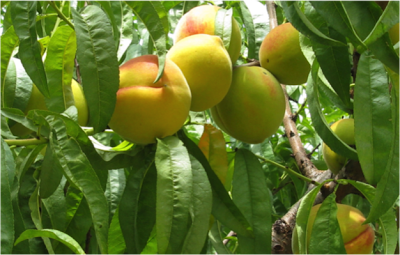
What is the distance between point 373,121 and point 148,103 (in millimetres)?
372

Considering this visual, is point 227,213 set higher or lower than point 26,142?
lower

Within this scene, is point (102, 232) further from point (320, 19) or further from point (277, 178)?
point (277, 178)

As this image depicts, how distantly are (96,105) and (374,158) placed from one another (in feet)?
1.46

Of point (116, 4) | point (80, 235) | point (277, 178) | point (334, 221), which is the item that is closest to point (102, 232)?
point (80, 235)

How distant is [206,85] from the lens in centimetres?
82

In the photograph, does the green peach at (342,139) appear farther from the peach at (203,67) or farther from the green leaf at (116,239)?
the green leaf at (116,239)

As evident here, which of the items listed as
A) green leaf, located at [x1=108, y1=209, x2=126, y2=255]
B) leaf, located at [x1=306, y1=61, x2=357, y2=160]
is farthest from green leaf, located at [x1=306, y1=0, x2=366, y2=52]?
green leaf, located at [x1=108, y1=209, x2=126, y2=255]

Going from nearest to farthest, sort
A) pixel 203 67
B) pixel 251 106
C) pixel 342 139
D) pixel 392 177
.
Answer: pixel 392 177 < pixel 203 67 < pixel 251 106 < pixel 342 139

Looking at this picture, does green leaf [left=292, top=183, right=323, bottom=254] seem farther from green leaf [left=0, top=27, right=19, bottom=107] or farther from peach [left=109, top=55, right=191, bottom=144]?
green leaf [left=0, top=27, right=19, bottom=107]

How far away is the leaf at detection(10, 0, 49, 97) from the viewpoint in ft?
2.15

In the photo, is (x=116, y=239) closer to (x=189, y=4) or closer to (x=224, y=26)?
(x=224, y=26)

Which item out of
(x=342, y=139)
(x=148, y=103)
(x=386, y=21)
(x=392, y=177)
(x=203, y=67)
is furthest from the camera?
(x=342, y=139)

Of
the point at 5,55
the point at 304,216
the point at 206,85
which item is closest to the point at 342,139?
the point at 304,216

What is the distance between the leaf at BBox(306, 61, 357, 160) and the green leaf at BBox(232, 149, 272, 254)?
178mm
